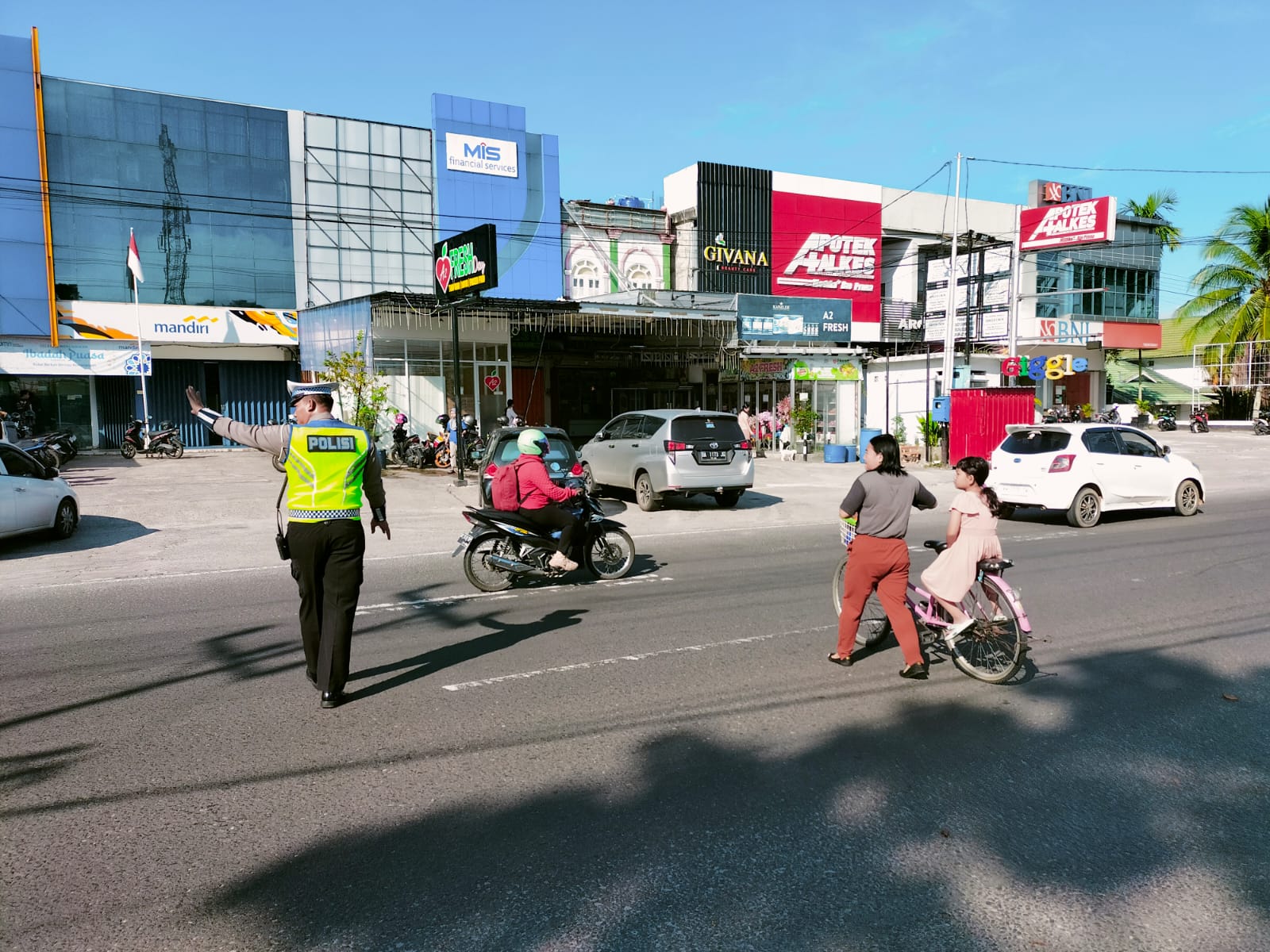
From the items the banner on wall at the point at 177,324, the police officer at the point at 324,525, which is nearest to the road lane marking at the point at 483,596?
the police officer at the point at 324,525

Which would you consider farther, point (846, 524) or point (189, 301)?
point (189, 301)

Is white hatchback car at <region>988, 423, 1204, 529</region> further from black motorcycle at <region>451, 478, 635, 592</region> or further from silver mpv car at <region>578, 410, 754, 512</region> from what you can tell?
black motorcycle at <region>451, 478, 635, 592</region>

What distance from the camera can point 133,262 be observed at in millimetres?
25109

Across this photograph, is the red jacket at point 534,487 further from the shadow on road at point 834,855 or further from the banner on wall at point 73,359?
the banner on wall at point 73,359

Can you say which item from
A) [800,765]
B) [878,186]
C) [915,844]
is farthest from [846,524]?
[878,186]

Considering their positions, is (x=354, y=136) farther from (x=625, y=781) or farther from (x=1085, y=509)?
(x=625, y=781)

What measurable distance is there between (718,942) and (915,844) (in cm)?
107

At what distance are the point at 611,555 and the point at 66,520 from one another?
7.97 m

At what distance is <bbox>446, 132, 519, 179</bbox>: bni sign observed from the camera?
30.4m

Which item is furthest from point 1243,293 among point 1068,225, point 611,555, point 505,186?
point 611,555

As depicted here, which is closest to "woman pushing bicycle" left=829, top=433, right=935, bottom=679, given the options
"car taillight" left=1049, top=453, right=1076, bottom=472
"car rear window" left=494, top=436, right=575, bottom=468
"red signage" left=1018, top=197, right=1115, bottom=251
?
"car rear window" left=494, top=436, right=575, bottom=468

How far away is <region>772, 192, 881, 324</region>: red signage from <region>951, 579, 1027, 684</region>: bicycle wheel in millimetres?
31513

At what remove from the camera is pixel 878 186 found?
3906 centimetres

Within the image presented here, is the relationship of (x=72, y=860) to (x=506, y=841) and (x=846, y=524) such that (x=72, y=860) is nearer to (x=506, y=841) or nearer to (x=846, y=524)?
(x=506, y=841)
